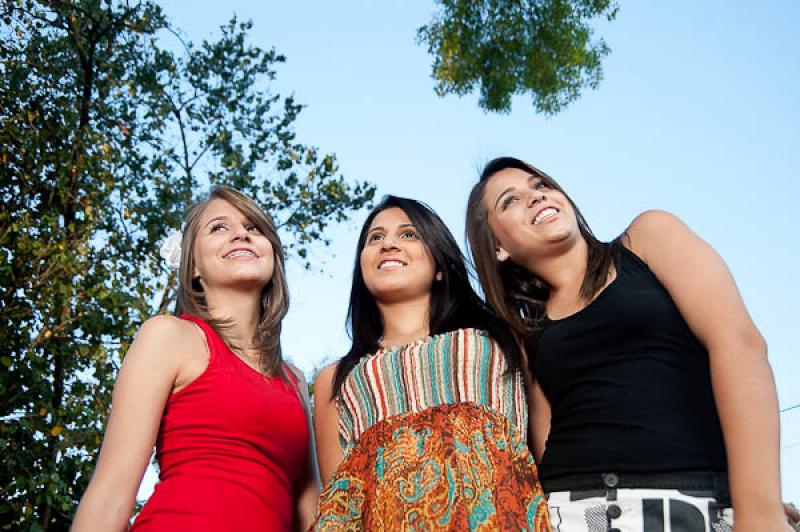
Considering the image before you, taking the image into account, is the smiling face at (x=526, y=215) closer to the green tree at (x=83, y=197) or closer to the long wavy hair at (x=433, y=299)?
the long wavy hair at (x=433, y=299)

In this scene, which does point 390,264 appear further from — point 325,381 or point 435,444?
point 435,444

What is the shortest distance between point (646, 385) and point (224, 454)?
4.30 feet

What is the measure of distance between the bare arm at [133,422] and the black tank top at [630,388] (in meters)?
1.22

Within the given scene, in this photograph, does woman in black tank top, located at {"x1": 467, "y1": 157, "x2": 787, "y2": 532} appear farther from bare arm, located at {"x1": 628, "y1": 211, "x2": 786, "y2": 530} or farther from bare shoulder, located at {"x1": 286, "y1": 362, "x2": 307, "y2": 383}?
bare shoulder, located at {"x1": 286, "y1": 362, "x2": 307, "y2": 383}

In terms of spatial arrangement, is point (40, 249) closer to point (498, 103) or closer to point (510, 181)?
point (498, 103)

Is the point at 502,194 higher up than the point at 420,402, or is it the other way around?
the point at 502,194

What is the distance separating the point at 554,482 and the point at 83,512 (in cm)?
138

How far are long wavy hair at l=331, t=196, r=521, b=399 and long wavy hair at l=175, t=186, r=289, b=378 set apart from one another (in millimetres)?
282

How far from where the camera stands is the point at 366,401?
299 centimetres

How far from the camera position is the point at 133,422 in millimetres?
2500

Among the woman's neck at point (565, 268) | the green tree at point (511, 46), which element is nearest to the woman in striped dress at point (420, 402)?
the woman's neck at point (565, 268)

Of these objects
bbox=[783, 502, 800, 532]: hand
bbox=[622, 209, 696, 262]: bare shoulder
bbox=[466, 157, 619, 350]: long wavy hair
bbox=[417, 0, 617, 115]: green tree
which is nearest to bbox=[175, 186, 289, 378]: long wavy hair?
bbox=[466, 157, 619, 350]: long wavy hair

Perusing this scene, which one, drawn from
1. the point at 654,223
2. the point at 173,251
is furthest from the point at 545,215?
the point at 173,251

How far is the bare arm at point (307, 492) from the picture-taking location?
2.98 meters
